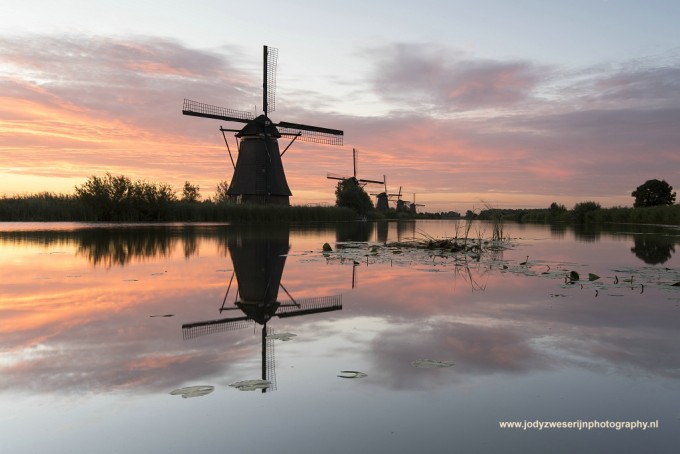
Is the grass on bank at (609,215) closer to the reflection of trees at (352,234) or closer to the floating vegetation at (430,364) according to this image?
the reflection of trees at (352,234)

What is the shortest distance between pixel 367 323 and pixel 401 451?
2.48 m

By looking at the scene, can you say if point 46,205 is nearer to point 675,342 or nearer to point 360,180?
point 675,342

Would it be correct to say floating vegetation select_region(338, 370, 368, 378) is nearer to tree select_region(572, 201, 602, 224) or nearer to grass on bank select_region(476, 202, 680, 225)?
grass on bank select_region(476, 202, 680, 225)

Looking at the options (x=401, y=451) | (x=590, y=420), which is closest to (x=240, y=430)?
(x=401, y=451)

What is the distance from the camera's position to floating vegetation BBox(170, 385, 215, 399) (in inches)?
108

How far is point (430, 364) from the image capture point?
331cm

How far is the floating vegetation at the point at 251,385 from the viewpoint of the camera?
2.83m

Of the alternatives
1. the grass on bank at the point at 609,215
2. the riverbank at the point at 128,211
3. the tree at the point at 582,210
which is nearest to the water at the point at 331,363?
the riverbank at the point at 128,211

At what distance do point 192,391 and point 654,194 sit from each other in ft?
215

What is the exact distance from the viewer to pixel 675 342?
13.0ft

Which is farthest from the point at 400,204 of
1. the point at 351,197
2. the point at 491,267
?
the point at 491,267

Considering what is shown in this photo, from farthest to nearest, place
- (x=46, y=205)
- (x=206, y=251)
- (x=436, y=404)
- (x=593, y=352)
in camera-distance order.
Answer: (x=46, y=205) → (x=206, y=251) → (x=593, y=352) → (x=436, y=404)

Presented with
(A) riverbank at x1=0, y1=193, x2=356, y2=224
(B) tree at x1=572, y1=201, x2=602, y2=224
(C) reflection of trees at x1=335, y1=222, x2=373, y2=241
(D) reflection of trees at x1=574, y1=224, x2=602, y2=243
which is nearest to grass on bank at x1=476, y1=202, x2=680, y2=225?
(B) tree at x1=572, y1=201, x2=602, y2=224

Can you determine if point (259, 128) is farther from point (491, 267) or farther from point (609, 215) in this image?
point (609, 215)
